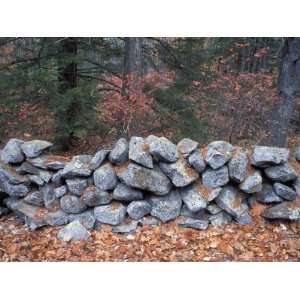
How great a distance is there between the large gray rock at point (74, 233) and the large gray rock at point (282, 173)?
2.22 m

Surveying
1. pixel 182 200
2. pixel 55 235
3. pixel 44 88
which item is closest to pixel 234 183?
pixel 182 200

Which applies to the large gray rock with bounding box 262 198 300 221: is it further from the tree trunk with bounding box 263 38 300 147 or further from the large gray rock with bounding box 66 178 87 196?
the large gray rock with bounding box 66 178 87 196

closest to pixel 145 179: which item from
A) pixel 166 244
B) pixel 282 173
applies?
pixel 166 244

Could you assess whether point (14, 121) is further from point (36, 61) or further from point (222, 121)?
point (222, 121)

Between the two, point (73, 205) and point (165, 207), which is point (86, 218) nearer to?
point (73, 205)

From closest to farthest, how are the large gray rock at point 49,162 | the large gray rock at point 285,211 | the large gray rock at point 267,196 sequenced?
the large gray rock at point 285,211
the large gray rock at point 267,196
the large gray rock at point 49,162

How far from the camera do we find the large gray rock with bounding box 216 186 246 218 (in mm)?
3613

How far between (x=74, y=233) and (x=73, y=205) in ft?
1.15

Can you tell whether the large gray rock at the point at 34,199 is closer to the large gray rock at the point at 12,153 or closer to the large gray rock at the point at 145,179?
the large gray rock at the point at 12,153

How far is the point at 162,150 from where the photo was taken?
3.52 m

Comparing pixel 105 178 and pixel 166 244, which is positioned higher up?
pixel 105 178

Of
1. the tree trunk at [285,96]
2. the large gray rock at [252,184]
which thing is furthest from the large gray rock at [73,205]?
the tree trunk at [285,96]

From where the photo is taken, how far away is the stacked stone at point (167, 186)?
11.7 ft

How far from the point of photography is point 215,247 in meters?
3.35
